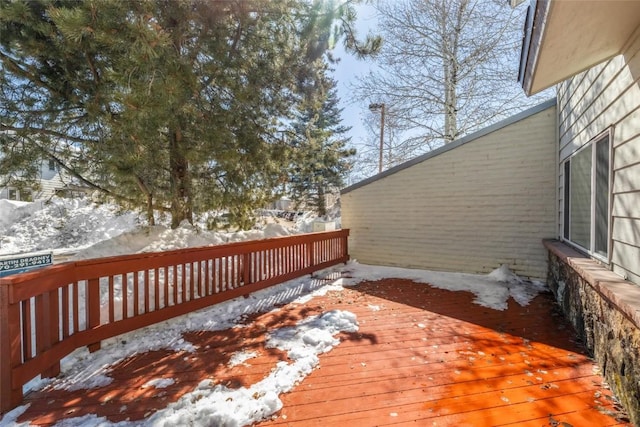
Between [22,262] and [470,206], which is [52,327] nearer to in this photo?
[22,262]

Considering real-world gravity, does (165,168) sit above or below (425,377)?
above

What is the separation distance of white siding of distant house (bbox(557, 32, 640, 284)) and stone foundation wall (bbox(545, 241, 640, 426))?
210 mm

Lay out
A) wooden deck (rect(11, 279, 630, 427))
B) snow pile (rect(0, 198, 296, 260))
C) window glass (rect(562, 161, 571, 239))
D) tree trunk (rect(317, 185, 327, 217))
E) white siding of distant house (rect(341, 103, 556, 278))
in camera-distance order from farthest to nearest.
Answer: tree trunk (rect(317, 185, 327, 217))
snow pile (rect(0, 198, 296, 260))
white siding of distant house (rect(341, 103, 556, 278))
window glass (rect(562, 161, 571, 239))
wooden deck (rect(11, 279, 630, 427))

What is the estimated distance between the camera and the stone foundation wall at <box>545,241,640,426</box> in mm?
1903

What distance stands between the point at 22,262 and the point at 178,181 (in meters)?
2.58

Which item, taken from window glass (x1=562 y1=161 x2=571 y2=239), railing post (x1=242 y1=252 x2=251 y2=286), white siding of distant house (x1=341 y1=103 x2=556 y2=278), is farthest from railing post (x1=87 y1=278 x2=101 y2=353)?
window glass (x1=562 y1=161 x2=571 y2=239)

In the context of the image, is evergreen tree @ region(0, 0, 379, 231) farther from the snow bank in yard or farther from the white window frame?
the white window frame

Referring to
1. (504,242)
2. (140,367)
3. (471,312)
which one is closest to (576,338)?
(471,312)

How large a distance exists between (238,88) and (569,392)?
499 cm

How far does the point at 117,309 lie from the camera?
337 centimetres

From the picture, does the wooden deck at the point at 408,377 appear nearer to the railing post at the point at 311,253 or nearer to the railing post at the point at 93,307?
the railing post at the point at 93,307

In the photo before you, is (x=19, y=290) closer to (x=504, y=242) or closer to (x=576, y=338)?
(x=576, y=338)

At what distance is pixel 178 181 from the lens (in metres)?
5.05

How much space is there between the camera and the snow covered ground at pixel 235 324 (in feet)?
6.63
